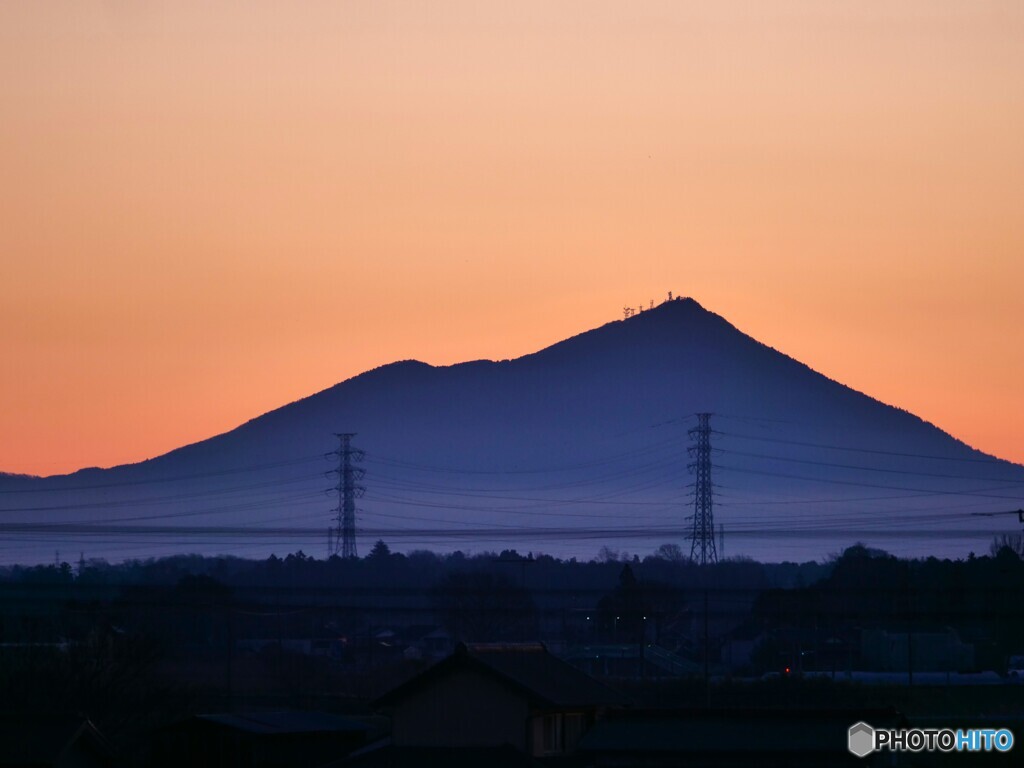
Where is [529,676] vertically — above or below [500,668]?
below

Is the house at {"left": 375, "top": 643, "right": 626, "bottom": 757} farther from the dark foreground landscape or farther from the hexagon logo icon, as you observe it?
the hexagon logo icon

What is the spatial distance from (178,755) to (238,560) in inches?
3315

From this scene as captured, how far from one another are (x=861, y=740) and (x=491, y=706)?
19.1ft

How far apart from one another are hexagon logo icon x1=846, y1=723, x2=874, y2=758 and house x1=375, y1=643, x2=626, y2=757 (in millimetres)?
4501

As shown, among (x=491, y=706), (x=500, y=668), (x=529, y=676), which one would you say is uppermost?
(x=500, y=668)

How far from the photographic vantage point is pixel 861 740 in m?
22.5

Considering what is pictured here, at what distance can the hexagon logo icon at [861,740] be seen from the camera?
22.3 meters

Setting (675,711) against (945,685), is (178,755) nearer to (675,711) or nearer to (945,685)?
(675,711)

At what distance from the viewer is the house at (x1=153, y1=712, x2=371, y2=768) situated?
2581cm

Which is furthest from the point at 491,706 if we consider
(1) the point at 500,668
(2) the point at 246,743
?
(2) the point at 246,743

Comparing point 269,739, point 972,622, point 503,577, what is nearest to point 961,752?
point 269,739

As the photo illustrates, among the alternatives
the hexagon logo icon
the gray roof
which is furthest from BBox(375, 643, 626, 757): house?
the hexagon logo icon
